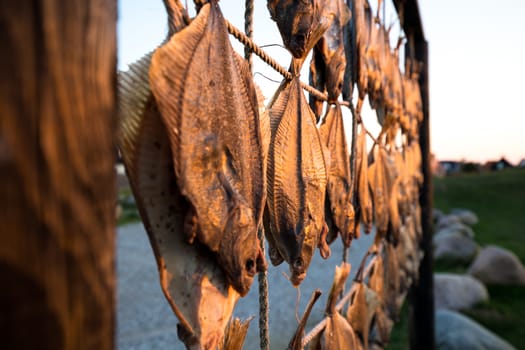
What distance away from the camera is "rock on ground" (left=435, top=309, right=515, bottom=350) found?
2.29 metres

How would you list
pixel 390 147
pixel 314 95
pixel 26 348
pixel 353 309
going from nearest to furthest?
pixel 26 348
pixel 314 95
pixel 353 309
pixel 390 147

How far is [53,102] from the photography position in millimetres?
143

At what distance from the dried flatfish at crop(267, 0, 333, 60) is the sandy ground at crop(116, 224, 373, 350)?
1137mm

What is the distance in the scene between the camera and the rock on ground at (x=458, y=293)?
10.9ft

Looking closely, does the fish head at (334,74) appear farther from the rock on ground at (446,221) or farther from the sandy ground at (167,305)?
the rock on ground at (446,221)

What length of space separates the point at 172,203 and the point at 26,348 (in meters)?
0.18

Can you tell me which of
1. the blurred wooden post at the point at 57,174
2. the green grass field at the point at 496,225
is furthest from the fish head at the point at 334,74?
the green grass field at the point at 496,225

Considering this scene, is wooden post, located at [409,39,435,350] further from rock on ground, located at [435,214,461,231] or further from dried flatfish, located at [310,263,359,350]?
rock on ground, located at [435,214,461,231]

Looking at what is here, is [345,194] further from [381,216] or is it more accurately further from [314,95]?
[381,216]

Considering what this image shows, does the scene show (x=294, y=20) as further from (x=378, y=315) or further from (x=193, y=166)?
(x=378, y=315)

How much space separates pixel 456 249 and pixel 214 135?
4918mm

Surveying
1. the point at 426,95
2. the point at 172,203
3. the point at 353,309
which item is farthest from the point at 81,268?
the point at 426,95

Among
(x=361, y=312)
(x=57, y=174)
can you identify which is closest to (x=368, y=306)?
(x=361, y=312)

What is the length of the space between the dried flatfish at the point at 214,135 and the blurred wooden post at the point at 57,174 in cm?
13
